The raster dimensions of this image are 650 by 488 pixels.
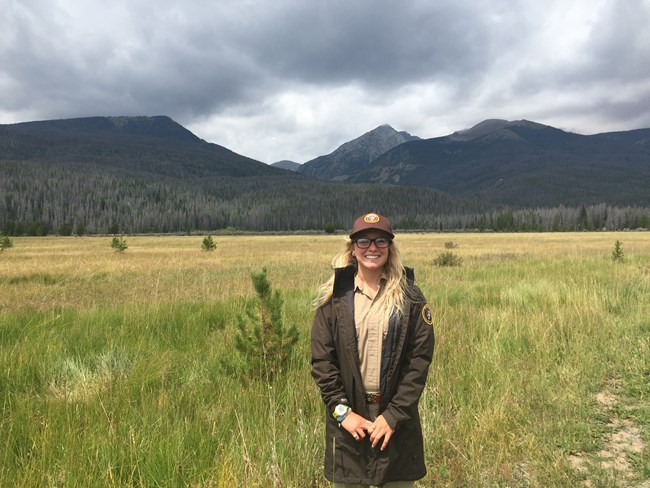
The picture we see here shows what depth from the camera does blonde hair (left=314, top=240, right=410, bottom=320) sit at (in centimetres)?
255

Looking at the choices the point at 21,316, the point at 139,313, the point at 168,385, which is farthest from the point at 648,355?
the point at 21,316

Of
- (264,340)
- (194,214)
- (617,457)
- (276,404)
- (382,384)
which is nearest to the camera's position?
(382,384)

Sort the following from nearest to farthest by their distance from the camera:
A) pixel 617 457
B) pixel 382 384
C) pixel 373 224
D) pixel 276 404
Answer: pixel 382 384, pixel 373 224, pixel 617 457, pixel 276 404

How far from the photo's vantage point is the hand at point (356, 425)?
7.95 feet

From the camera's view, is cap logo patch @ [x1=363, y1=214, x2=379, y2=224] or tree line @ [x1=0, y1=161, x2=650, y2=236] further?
tree line @ [x1=0, y1=161, x2=650, y2=236]

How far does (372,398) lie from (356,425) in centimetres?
20

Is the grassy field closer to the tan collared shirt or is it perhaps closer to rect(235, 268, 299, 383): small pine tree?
rect(235, 268, 299, 383): small pine tree

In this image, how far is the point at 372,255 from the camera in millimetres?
2686

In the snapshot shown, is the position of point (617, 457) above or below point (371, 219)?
below

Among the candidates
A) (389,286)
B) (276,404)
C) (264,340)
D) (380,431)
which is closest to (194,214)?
(264,340)

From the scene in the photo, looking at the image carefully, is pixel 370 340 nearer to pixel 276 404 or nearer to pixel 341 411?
pixel 341 411

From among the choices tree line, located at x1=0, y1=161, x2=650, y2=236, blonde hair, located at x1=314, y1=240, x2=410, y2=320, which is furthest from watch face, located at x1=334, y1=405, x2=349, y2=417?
tree line, located at x1=0, y1=161, x2=650, y2=236

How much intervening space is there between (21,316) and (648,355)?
10.5m

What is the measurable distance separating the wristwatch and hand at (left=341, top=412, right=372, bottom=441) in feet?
0.06
